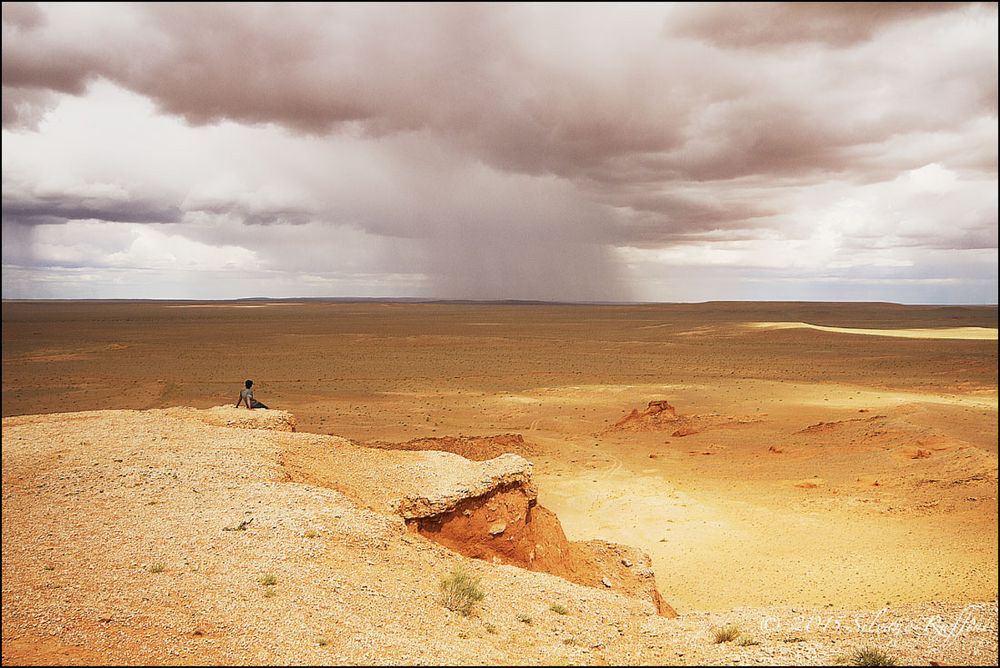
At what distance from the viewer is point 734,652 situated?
7027mm

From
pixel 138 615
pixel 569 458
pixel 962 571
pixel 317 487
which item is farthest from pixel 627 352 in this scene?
pixel 138 615

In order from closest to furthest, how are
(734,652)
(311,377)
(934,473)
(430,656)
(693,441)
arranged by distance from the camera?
(430,656), (734,652), (934,473), (693,441), (311,377)

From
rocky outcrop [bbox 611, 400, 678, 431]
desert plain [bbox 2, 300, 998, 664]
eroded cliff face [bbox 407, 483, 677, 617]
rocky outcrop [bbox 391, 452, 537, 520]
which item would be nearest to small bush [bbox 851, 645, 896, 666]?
desert plain [bbox 2, 300, 998, 664]

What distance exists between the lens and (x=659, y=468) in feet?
76.7

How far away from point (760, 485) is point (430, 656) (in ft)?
58.3

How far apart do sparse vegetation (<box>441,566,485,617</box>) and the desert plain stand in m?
0.27

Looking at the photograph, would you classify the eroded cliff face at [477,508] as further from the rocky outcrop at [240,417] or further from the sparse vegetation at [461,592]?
the rocky outcrop at [240,417]

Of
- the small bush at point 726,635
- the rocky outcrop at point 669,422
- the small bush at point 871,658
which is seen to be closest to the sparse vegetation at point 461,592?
the small bush at point 726,635

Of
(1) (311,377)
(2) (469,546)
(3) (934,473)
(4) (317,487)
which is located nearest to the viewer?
(4) (317,487)

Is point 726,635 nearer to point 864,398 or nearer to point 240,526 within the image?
point 240,526

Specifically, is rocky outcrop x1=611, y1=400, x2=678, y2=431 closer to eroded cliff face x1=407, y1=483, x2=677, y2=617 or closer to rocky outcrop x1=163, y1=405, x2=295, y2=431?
eroded cliff face x1=407, y1=483, x2=677, y2=617

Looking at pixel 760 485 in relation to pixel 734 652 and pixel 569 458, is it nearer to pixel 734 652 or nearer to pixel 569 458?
pixel 569 458

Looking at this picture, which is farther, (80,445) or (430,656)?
(80,445)

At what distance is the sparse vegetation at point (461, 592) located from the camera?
7.72m
